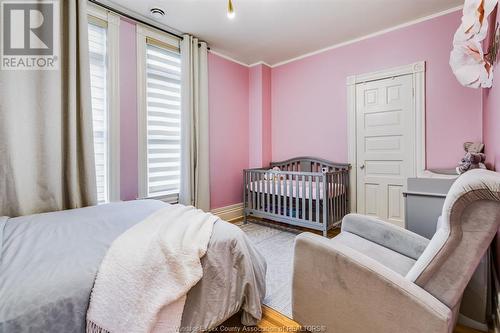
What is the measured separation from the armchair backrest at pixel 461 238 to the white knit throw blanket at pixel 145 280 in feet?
3.10

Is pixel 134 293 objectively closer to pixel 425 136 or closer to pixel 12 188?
pixel 12 188

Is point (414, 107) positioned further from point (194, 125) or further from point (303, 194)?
point (194, 125)

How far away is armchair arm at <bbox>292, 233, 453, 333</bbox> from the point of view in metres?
0.82

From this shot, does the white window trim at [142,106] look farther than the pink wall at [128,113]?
Yes

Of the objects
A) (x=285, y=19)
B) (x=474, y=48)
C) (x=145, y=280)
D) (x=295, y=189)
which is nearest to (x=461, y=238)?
(x=145, y=280)

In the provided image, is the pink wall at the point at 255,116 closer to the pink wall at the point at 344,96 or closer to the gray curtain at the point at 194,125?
the pink wall at the point at 344,96

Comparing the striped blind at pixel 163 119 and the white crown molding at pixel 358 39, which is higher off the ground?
the white crown molding at pixel 358 39

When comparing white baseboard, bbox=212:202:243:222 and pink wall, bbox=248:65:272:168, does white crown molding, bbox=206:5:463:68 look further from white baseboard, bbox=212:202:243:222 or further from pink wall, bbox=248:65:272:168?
Answer: white baseboard, bbox=212:202:243:222

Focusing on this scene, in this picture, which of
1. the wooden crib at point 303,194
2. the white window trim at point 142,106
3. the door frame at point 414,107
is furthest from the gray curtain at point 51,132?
the door frame at point 414,107

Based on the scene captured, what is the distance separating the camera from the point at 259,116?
3789 mm

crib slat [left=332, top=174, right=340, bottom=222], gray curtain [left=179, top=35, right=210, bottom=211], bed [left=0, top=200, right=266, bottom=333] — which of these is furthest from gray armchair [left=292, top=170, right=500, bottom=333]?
gray curtain [left=179, top=35, right=210, bottom=211]

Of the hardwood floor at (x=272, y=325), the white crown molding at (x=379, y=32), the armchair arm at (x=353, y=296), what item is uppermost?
the white crown molding at (x=379, y=32)

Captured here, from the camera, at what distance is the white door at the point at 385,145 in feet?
8.88

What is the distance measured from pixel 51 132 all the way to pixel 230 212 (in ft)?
7.76
